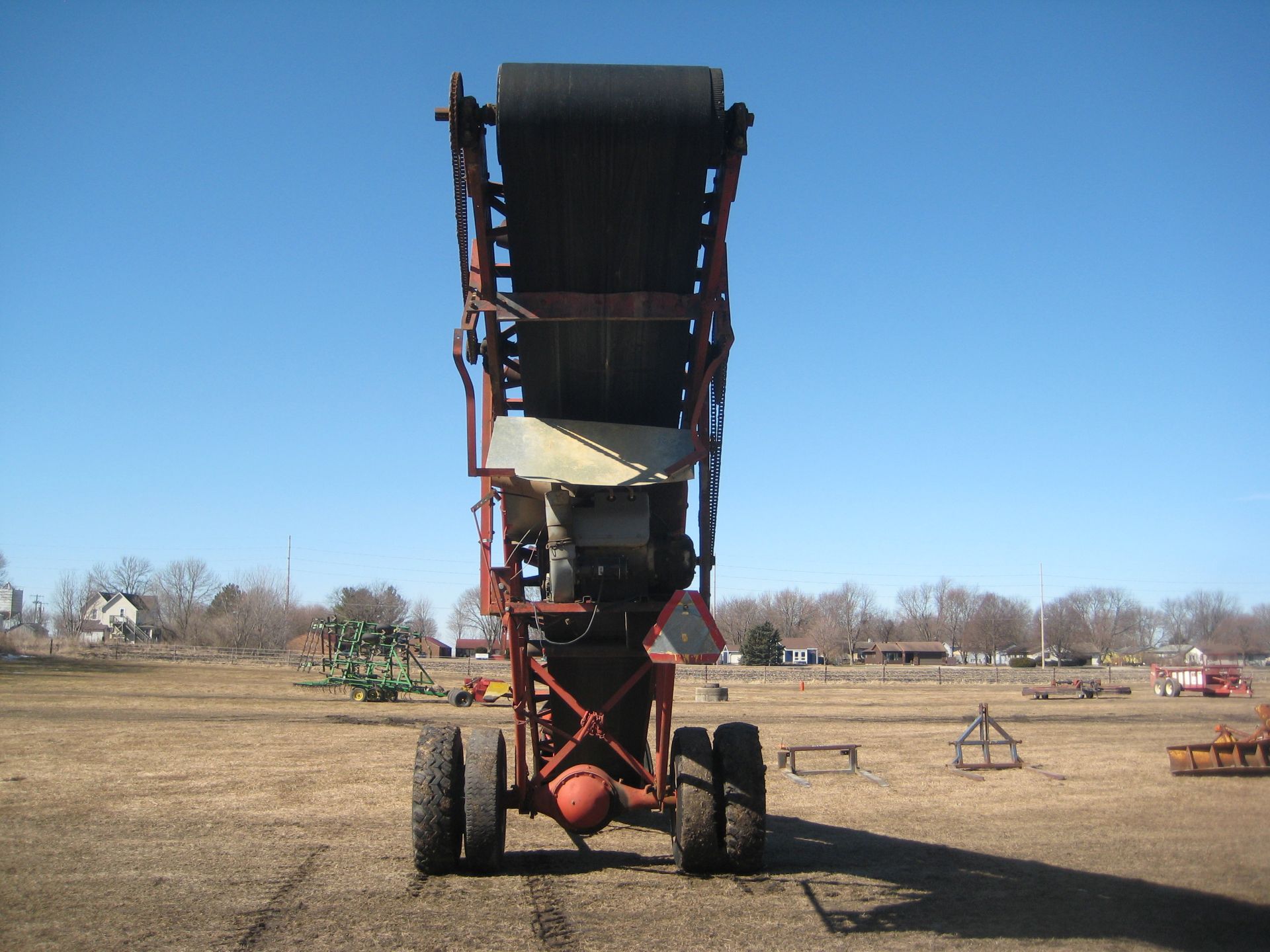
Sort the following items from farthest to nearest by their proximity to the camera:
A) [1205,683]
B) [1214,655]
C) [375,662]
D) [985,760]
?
[1214,655] → [1205,683] → [375,662] → [985,760]

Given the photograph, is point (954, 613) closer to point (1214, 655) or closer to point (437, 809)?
point (1214, 655)

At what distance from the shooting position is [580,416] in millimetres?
8414

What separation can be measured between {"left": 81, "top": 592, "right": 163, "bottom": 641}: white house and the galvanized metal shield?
11917 cm

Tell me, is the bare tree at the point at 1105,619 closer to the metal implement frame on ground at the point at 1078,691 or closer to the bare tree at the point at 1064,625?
the bare tree at the point at 1064,625

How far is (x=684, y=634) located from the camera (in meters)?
7.66

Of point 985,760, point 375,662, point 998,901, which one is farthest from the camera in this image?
point 375,662

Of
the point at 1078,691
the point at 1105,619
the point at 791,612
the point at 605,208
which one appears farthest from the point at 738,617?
the point at 605,208

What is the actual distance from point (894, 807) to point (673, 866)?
5.26 m

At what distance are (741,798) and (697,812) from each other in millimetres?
398

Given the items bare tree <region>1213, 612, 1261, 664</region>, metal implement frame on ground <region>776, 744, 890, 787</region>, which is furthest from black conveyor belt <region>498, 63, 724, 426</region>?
bare tree <region>1213, 612, 1261, 664</region>

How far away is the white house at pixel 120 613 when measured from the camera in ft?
375

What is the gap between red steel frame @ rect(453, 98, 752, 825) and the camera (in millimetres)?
7191

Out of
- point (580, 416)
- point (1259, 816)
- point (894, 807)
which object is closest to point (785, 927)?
point (1259, 816)

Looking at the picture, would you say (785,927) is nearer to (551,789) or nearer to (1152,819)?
(551,789)
